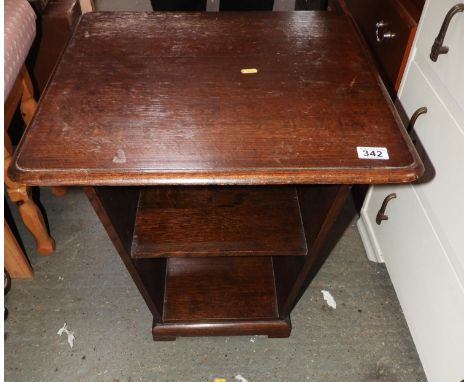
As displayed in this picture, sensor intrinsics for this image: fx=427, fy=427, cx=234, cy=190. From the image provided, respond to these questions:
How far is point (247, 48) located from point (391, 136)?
0.35m

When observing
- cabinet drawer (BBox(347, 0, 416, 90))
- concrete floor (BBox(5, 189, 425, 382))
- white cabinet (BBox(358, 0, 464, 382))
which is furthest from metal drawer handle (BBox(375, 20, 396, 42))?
concrete floor (BBox(5, 189, 425, 382))

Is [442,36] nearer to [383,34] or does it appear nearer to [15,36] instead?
[383,34]

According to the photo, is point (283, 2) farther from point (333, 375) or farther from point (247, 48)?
point (333, 375)

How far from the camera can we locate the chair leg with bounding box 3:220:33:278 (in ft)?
3.71

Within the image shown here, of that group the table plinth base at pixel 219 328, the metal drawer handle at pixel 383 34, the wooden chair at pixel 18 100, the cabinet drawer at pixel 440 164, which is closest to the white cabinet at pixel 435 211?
the cabinet drawer at pixel 440 164

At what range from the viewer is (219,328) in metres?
1.08

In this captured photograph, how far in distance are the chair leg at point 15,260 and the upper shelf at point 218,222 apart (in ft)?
1.40

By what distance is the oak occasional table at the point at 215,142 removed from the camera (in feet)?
2.01

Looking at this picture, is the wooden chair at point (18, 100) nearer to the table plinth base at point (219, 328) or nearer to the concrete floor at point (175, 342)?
the concrete floor at point (175, 342)

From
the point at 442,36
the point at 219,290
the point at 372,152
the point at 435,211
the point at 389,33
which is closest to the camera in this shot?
the point at 372,152

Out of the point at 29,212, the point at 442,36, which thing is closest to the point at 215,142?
the point at 442,36

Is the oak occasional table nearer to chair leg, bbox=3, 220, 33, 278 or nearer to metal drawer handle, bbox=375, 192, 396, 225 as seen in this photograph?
metal drawer handle, bbox=375, 192, 396, 225

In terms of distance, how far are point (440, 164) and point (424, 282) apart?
28 centimetres

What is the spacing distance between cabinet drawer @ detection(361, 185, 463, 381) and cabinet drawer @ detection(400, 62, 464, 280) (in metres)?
0.04
